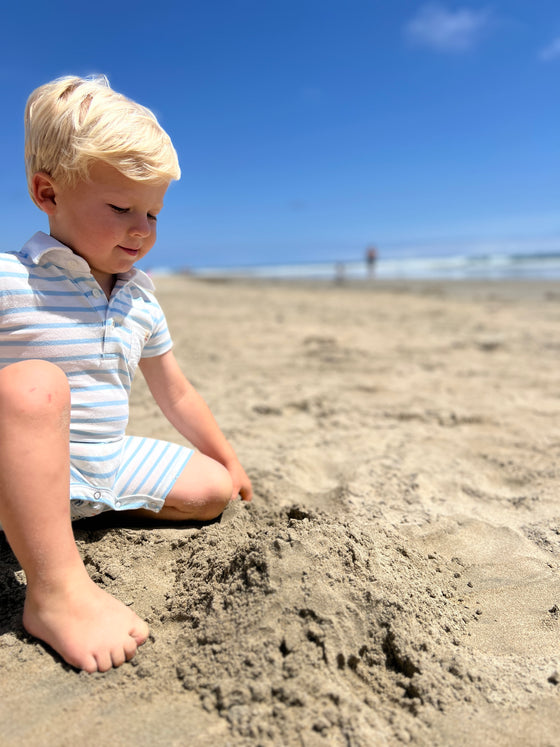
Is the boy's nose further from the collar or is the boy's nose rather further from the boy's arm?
the boy's arm

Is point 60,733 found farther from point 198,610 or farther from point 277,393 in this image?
point 277,393

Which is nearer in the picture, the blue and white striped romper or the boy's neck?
the blue and white striped romper

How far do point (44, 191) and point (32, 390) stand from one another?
1.95 feet

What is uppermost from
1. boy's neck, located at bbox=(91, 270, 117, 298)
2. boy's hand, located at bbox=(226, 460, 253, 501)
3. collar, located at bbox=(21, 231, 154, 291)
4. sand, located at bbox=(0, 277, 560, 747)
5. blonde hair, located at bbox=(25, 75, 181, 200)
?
blonde hair, located at bbox=(25, 75, 181, 200)

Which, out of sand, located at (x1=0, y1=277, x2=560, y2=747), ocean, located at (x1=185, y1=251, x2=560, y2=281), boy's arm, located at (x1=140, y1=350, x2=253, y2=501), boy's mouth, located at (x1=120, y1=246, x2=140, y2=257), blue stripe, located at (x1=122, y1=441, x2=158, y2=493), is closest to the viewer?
sand, located at (x1=0, y1=277, x2=560, y2=747)

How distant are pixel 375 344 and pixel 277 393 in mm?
1965

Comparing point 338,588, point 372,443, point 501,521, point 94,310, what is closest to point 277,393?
point 372,443

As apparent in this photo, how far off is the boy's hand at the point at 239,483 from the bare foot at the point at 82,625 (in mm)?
733

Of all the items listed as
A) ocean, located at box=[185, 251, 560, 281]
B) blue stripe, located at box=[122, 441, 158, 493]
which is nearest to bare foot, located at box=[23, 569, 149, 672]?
blue stripe, located at box=[122, 441, 158, 493]

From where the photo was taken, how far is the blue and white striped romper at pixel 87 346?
4.92 ft

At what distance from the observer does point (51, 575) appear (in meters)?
1.28

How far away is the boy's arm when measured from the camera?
6.46 feet

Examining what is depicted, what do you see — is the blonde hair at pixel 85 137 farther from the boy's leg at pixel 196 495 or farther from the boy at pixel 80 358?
the boy's leg at pixel 196 495

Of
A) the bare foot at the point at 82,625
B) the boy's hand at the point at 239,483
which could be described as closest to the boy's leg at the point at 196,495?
the boy's hand at the point at 239,483
